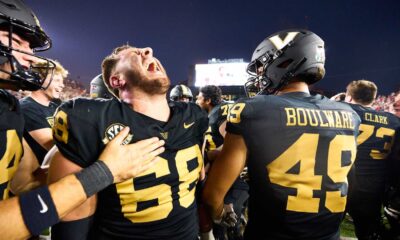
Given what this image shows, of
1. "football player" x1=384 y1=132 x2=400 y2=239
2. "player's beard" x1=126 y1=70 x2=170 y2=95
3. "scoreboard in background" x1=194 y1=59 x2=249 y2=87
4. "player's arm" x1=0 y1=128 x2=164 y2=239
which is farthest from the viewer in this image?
"scoreboard in background" x1=194 y1=59 x2=249 y2=87

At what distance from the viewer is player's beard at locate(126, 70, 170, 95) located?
1840 millimetres

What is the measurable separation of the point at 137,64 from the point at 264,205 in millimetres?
1318

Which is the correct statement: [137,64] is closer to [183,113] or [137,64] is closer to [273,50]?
[183,113]

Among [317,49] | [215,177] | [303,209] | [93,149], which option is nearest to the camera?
[93,149]

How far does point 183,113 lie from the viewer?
Answer: 6.35 ft

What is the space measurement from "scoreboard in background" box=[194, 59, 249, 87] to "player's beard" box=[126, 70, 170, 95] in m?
25.5

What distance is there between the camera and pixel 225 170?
179 centimetres

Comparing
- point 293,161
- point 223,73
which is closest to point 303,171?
point 293,161

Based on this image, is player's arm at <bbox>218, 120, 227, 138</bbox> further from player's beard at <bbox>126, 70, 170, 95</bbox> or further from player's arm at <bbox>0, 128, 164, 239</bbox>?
player's arm at <bbox>0, 128, 164, 239</bbox>

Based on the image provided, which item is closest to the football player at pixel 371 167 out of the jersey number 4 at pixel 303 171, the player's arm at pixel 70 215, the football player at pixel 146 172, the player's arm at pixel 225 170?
the jersey number 4 at pixel 303 171

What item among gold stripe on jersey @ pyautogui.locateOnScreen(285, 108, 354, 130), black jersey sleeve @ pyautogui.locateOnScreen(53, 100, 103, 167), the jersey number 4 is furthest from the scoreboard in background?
black jersey sleeve @ pyautogui.locateOnScreen(53, 100, 103, 167)

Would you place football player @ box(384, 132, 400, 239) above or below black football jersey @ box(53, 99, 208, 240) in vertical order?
below

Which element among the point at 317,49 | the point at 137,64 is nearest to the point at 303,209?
the point at 317,49

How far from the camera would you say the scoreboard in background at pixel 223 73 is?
89.7ft
